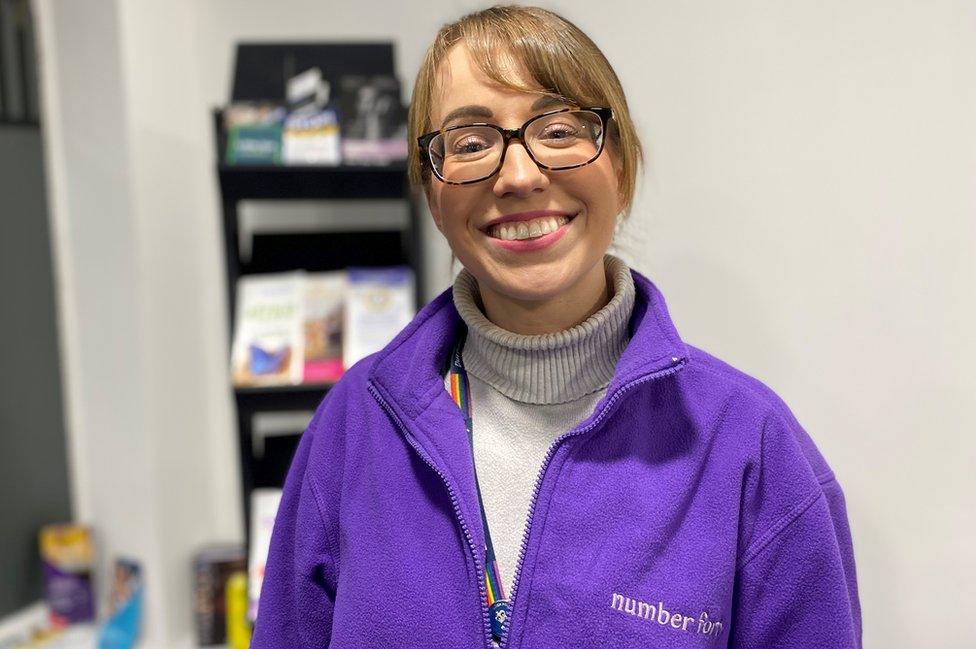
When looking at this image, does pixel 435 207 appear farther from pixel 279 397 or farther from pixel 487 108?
pixel 279 397

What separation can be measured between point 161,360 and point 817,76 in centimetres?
184

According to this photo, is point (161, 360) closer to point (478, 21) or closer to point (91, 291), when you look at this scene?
point (91, 291)

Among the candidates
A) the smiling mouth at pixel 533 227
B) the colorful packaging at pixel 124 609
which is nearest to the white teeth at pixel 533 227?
the smiling mouth at pixel 533 227

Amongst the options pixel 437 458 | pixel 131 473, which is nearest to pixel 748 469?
pixel 437 458

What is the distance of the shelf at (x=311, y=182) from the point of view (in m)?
1.87

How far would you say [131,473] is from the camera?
7.55 feet

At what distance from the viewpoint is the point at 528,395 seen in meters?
1.02

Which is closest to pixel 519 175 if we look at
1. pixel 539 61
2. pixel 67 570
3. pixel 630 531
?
pixel 539 61

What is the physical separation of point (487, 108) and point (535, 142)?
73 mm

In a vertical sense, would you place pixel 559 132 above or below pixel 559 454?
above

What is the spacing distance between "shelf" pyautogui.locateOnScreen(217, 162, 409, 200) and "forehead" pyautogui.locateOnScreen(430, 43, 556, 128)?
92 centimetres

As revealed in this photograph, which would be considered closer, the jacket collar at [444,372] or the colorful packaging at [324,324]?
the jacket collar at [444,372]

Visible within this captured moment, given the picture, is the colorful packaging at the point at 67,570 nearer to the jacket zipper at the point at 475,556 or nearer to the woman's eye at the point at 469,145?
the jacket zipper at the point at 475,556

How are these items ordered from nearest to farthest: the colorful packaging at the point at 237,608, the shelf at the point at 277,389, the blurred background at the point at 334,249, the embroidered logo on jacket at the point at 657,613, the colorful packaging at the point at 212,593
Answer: the embroidered logo on jacket at the point at 657,613
the blurred background at the point at 334,249
the shelf at the point at 277,389
the colorful packaging at the point at 237,608
the colorful packaging at the point at 212,593
